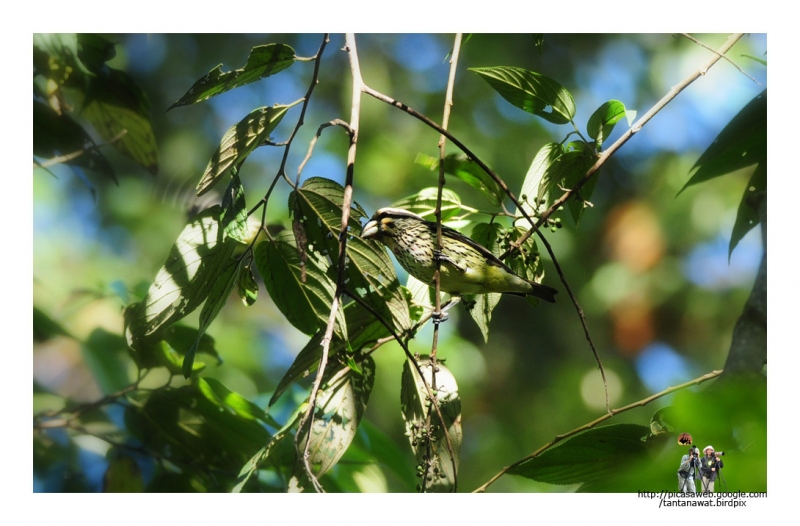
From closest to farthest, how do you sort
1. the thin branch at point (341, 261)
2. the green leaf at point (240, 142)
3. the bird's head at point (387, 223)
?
1. the thin branch at point (341, 261)
2. the green leaf at point (240, 142)
3. the bird's head at point (387, 223)

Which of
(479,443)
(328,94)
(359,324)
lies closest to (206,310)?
(359,324)

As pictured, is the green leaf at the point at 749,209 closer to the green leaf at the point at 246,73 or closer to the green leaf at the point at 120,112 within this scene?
the green leaf at the point at 246,73

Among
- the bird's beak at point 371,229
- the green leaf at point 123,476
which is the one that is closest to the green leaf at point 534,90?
the bird's beak at point 371,229

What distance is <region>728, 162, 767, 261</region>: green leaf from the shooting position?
4.92ft

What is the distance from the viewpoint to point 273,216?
6.66ft

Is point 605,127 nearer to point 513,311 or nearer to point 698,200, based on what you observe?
point 698,200

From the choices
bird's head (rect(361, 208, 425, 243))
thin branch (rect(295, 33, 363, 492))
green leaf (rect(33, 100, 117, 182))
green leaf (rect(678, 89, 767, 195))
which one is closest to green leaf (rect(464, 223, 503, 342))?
bird's head (rect(361, 208, 425, 243))

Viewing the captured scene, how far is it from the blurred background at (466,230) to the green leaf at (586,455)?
0.45 meters

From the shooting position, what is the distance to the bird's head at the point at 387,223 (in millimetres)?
1438

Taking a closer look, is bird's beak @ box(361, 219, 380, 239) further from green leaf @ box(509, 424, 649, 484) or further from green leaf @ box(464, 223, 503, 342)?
green leaf @ box(509, 424, 649, 484)

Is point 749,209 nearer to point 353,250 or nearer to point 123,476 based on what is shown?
point 353,250

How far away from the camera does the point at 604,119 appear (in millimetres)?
1278

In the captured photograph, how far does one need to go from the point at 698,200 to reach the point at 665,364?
1.58ft

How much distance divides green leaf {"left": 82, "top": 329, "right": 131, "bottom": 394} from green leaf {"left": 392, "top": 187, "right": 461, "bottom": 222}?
0.78m
